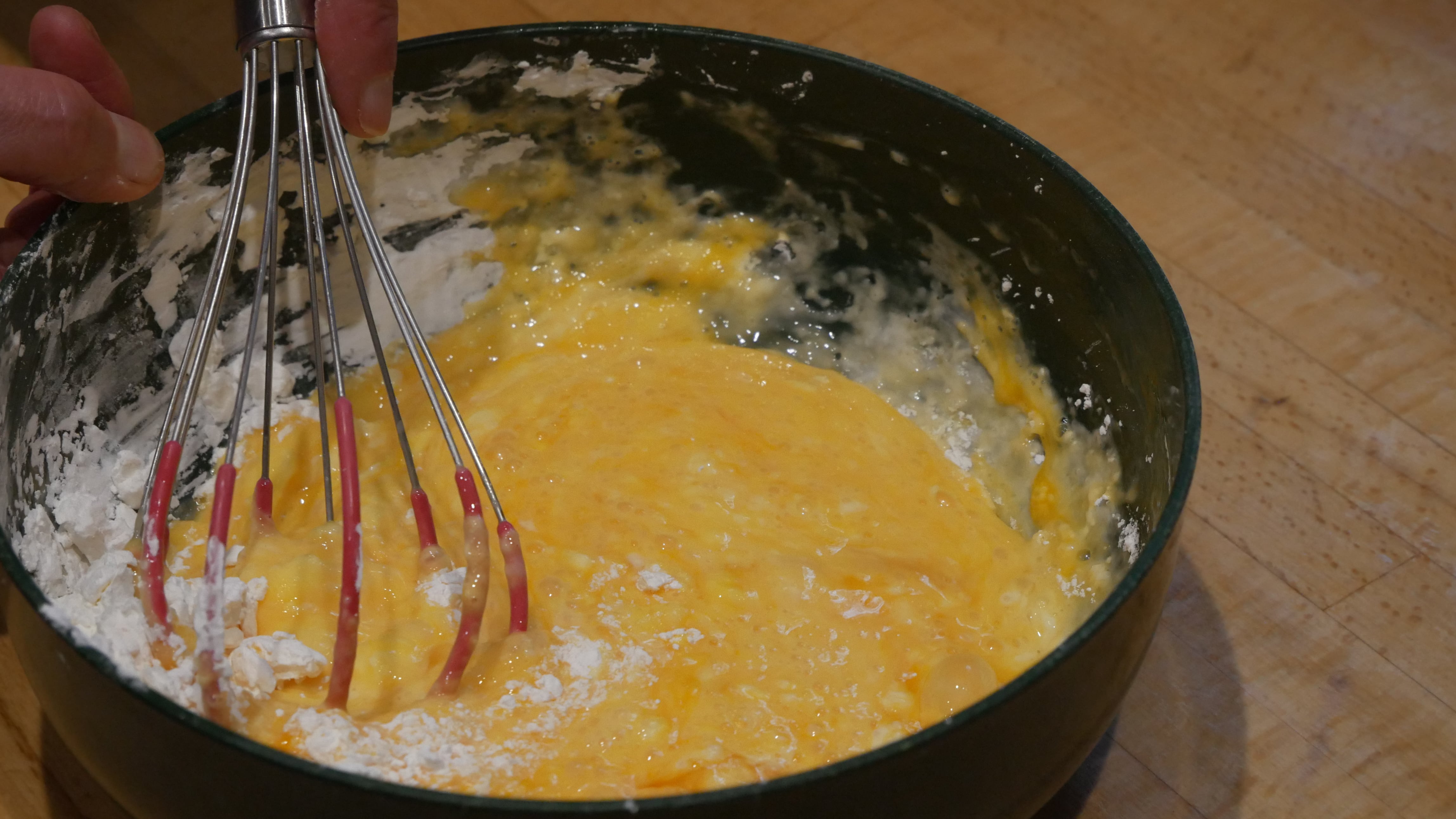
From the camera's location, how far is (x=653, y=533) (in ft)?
2.49

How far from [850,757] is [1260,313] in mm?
527

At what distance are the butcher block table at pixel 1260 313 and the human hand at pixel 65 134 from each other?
25 cm

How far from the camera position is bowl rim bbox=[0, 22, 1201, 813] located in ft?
1.35

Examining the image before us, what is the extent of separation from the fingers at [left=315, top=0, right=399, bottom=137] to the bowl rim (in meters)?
0.06

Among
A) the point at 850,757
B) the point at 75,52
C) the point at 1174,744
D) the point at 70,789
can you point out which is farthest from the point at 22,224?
the point at 1174,744

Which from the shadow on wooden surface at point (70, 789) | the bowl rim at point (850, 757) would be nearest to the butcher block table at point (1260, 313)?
the shadow on wooden surface at point (70, 789)

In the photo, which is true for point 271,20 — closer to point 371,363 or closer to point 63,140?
point 63,140

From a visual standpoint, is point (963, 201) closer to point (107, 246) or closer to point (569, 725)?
point (569, 725)

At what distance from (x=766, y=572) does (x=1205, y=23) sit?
69 centimetres

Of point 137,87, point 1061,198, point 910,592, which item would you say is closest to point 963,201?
point 1061,198

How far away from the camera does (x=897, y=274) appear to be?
2.87ft

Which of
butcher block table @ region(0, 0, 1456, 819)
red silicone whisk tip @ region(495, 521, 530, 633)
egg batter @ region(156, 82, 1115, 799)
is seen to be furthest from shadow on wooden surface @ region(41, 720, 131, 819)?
red silicone whisk tip @ region(495, 521, 530, 633)

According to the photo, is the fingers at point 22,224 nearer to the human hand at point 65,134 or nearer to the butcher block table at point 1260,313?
the human hand at point 65,134

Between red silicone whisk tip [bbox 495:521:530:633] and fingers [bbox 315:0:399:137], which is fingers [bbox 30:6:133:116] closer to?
fingers [bbox 315:0:399:137]
